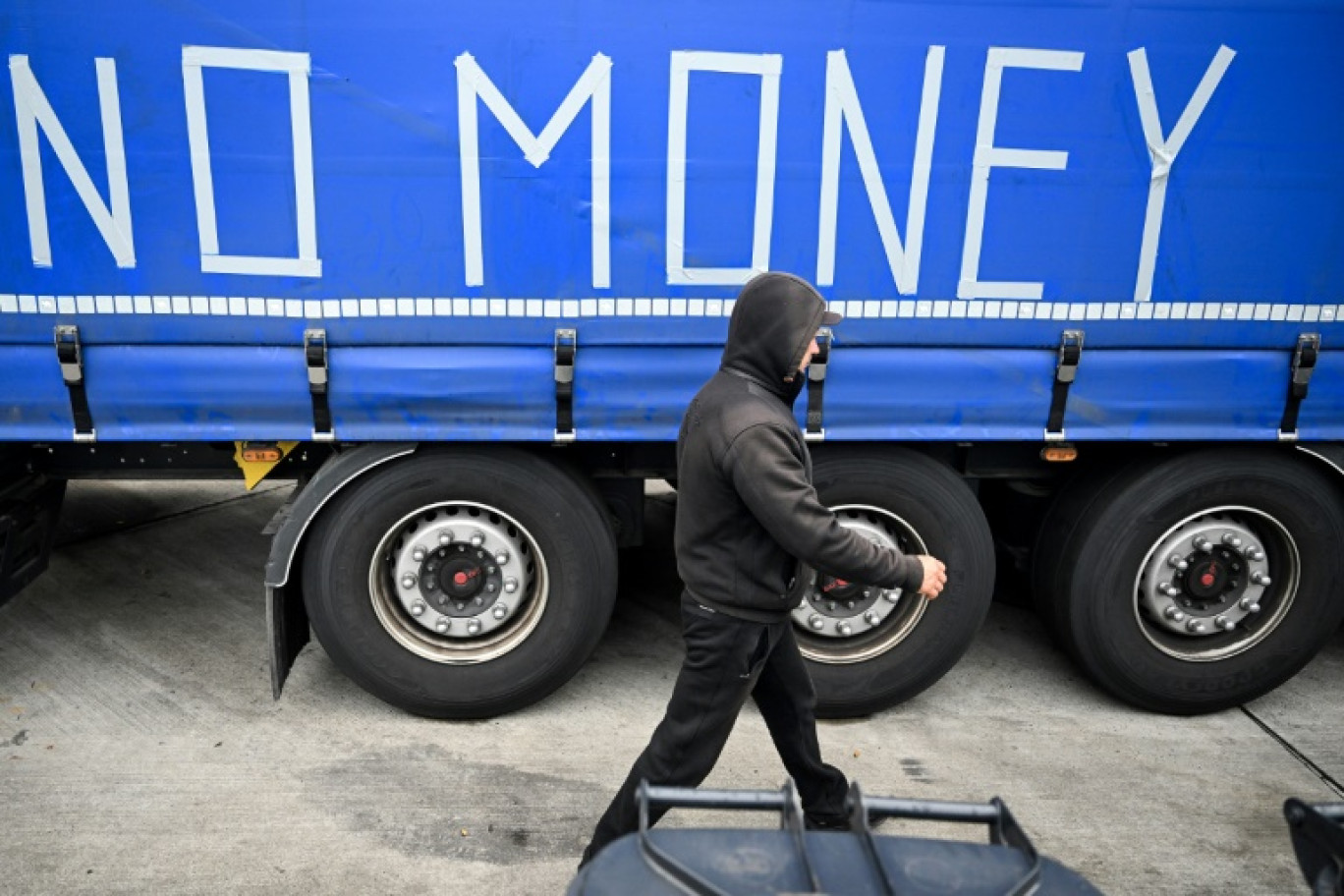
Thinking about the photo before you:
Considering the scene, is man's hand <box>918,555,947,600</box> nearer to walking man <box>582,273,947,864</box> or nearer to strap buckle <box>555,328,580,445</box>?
walking man <box>582,273,947,864</box>

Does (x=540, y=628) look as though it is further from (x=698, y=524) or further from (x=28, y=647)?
(x=28, y=647)

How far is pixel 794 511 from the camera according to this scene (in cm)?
283

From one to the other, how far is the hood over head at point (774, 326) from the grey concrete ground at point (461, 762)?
1.78 metres

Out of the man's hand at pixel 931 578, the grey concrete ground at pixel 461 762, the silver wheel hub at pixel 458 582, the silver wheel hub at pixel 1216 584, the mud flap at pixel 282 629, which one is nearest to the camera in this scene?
the man's hand at pixel 931 578

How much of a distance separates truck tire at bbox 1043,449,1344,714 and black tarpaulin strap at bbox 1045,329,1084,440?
1.71 feet

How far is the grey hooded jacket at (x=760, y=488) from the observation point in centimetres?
285

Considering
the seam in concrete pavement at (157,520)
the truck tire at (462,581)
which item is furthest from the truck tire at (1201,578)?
the seam in concrete pavement at (157,520)

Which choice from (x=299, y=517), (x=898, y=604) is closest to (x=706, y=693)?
(x=898, y=604)

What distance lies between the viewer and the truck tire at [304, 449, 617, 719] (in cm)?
A: 416

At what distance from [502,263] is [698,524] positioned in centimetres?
135

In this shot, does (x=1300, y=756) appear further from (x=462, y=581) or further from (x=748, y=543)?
(x=462, y=581)

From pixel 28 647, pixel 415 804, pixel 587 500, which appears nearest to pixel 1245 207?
pixel 587 500

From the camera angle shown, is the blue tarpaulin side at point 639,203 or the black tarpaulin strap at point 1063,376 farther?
the black tarpaulin strap at point 1063,376

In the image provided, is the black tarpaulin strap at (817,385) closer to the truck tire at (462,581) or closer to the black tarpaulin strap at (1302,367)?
the truck tire at (462,581)
